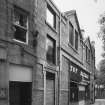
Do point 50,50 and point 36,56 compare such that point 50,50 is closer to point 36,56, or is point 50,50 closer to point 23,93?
point 36,56

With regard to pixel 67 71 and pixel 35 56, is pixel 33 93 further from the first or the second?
pixel 67 71

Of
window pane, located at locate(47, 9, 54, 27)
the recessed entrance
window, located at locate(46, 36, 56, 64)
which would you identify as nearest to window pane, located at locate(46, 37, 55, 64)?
window, located at locate(46, 36, 56, 64)

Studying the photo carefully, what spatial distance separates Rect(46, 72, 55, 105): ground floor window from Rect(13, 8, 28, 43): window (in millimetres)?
3868

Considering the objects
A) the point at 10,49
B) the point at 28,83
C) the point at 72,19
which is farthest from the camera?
the point at 72,19

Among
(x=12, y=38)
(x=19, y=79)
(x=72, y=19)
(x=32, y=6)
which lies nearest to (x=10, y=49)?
(x=12, y=38)

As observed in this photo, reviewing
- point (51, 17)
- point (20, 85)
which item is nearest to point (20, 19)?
point (20, 85)

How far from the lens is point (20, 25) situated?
1196cm

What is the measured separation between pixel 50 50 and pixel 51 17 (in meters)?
2.29

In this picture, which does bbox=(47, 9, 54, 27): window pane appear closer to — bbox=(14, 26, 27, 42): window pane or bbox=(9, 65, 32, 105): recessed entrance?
bbox=(14, 26, 27, 42): window pane

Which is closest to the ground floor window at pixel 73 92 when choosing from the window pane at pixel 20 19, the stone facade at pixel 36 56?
the stone facade at pixel 36 56

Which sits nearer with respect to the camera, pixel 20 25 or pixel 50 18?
pixel 20 25

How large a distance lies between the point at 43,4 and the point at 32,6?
1.85 metres

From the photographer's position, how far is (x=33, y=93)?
12578 mm

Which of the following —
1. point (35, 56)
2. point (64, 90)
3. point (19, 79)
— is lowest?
point (64, 90)
